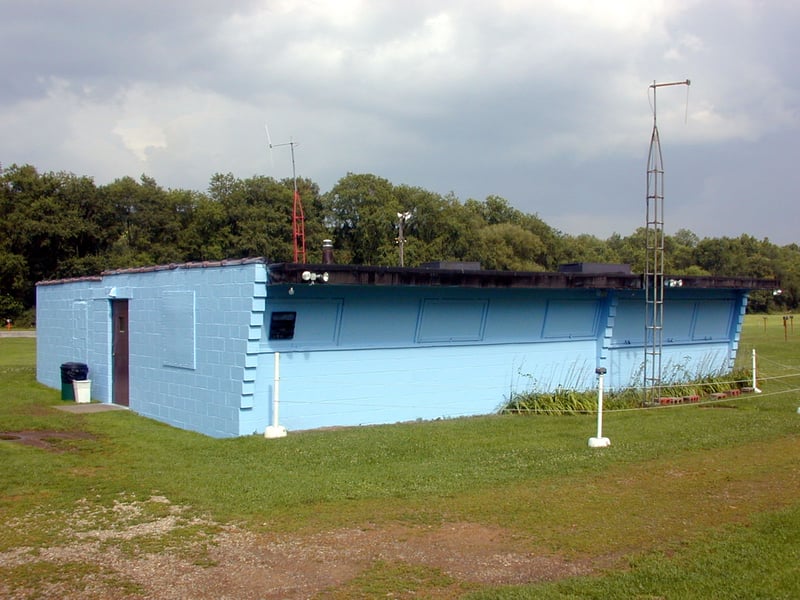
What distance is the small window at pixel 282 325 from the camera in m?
12.9

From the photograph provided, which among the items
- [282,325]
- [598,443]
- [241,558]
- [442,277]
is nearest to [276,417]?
[282,325]

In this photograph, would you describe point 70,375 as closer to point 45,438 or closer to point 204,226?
point 45,438

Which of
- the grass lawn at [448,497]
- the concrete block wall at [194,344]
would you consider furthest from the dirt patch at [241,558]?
the concrete block wall at [194,344]

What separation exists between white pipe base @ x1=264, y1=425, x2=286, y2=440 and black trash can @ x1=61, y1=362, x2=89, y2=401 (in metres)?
6.96

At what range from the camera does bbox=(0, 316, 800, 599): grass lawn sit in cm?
624

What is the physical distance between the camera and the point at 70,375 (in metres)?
17.5

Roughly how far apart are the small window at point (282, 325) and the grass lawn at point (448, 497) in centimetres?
166

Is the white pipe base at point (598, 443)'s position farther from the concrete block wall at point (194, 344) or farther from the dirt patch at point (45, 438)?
the dirt patch at point (45, 438)

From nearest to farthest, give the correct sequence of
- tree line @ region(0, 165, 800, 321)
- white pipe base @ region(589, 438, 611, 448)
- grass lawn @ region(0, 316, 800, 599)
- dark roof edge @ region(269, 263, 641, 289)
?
grass lawn @ region(0, 316, 800, 599)
white pipe base @ region(589, 438, 611, 448)
dark roof edge @ region(269, 263, 641, 289)
tree line @ region(0, 165, 800, 321)

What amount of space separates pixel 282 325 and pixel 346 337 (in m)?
1.38

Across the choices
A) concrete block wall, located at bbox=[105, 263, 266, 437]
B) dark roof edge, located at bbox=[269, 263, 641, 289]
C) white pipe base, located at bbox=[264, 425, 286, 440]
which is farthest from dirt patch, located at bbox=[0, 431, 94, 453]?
dark roof edge, located at bbox=[269, 263, 641, 289]

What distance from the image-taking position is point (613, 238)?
120500mm

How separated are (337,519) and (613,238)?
118 meters

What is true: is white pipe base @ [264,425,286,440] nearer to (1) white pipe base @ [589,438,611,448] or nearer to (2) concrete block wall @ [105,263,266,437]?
(2) concrete block wall @ [105,263,266,437]
